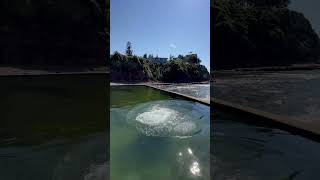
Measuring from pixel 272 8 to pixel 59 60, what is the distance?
61.8 feet

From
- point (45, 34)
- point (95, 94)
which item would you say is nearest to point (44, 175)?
point (95, 94)

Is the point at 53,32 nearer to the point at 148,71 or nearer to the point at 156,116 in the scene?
the point at 148,71

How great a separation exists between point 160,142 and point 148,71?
56.4 feet

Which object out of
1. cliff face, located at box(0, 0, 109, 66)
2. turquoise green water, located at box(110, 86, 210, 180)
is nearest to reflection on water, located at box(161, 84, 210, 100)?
turquoise green water, located at box(110, 86, 210, 180)

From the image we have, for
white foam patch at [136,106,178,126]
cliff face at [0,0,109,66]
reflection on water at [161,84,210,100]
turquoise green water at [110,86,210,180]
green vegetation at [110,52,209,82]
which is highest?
Answer: cliff face at [0,0,109,66]

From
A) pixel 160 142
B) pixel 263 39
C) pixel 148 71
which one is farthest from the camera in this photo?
pixel 263 39

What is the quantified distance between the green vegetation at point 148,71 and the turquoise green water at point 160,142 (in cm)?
1242

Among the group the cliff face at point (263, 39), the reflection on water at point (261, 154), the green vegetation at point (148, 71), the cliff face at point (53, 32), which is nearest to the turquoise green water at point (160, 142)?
the reflection on water at point (261, 154)

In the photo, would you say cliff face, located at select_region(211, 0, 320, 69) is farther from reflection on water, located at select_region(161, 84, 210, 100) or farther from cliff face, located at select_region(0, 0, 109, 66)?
reflection on water, located at select_region(161, 84, 210, 100)

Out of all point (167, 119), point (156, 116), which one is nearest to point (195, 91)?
point (156, 116)

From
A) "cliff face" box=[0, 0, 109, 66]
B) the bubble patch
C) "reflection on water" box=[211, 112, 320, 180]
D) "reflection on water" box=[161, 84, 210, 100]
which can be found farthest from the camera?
"cliff face" box=[0, 0, 109, 66]

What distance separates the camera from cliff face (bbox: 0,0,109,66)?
19156 mm

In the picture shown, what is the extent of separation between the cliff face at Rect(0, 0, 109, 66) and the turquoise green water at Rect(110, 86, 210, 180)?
12785 millimetres

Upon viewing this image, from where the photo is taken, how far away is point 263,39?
2636 cm
